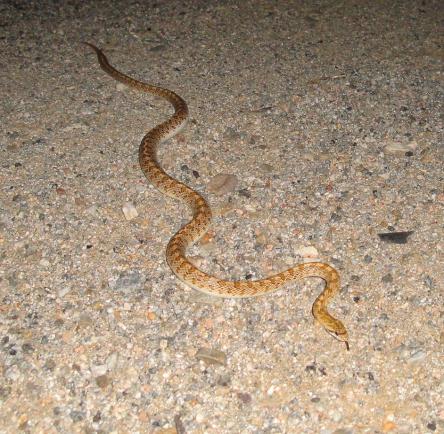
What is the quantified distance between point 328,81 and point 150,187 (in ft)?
10.8

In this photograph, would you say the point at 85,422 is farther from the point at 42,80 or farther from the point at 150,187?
the point at 42,80

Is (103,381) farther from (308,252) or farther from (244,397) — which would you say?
(308,252)

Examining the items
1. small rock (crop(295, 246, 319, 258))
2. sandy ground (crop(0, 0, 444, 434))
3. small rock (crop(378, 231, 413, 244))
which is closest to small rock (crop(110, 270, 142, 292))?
sandy ground (crop(0, 0, 444, 434))

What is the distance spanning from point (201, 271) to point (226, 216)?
3.30 ft

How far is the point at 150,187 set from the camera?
23.3 ft

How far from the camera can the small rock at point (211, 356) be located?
17.3 feet

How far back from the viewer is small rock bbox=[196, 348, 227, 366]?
207 inches

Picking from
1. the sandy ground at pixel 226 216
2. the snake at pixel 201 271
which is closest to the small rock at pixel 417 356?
the sandy ground at pixel 226 216

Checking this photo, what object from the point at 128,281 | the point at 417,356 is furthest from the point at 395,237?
the point at 128,281

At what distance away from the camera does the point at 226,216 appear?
6766 mm

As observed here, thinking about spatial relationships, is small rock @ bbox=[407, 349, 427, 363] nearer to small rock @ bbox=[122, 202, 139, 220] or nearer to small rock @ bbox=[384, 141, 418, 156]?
small rock @ bbox=[384, 141, 418, 156]


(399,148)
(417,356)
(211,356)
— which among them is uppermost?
(399,148)

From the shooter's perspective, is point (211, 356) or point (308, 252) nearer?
point (211, 356)

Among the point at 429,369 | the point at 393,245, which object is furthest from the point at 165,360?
the point at 393,245
